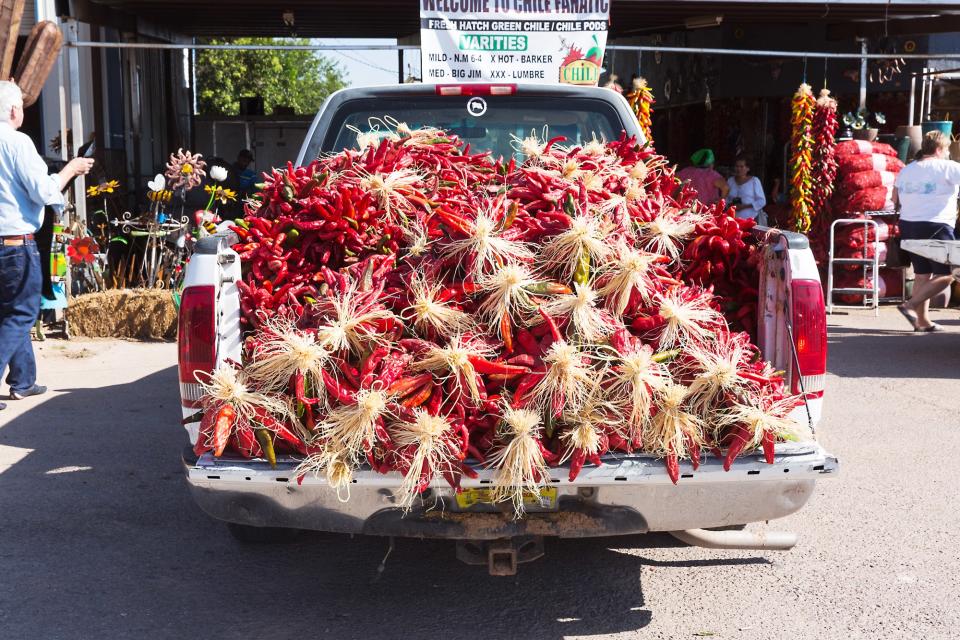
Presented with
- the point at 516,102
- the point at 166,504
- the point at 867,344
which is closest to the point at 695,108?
the point at 867,344

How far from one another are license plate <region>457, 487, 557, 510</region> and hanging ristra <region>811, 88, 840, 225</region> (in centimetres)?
995

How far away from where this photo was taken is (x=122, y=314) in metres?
9.90

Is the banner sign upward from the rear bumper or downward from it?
upward

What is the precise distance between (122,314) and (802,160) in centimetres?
826

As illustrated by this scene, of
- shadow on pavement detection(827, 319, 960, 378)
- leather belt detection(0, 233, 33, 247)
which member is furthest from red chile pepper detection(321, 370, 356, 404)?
shadow on pavement detection(827, 319, 960, 378)

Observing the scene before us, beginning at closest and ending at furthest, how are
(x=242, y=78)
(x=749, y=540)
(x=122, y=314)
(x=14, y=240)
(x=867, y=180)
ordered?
(x=749, y=540) → (x=14, y=240) → (x=122, y=314) → (x=867, y=180) → (x=242, y=78)

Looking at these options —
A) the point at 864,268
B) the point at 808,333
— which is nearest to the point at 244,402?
the point at 808,333

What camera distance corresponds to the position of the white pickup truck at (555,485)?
3100 mm

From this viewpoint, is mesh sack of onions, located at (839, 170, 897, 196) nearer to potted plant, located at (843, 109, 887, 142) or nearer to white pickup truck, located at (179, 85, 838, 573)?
potted plant, located at (843, 109, 887, 142)

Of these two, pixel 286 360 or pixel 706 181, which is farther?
pixel 706 181

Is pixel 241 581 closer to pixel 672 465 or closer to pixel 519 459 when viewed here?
pixel 519 459

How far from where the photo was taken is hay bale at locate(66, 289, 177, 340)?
9.82 meters

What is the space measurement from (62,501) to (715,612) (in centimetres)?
338

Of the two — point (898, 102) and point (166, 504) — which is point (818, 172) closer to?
point (898, 102)
